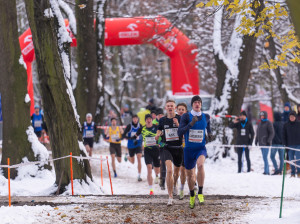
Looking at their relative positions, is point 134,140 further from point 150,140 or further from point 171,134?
point 171,134

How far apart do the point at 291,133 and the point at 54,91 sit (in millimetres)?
7208

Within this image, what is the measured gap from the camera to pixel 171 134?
32.5 ft

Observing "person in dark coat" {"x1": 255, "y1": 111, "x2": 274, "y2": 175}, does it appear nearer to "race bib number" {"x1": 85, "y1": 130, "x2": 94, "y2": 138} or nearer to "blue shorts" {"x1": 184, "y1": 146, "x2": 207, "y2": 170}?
"race bib number" {"x1": 85, "y1": 130, "x2": 94, "y2": 138}

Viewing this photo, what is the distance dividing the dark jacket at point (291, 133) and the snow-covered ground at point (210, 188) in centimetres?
121

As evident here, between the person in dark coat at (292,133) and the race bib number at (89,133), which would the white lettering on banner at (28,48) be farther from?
the person in dark coat at (292,133)

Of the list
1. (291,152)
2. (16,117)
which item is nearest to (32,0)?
(16,117)

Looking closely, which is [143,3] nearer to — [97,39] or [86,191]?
[97,39]

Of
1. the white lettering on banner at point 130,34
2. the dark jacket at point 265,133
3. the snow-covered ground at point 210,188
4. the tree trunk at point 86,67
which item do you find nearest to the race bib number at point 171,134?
the snow-covered ground at point 210,188

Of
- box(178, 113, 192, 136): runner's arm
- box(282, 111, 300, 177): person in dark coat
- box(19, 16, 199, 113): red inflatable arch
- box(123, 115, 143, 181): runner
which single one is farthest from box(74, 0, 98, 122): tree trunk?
box(178, 113, 192, 136): runner's arm

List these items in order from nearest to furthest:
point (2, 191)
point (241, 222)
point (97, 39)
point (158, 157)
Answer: point (241, 222)
point (2, 191)
point (158, 157)
point (97, 39)

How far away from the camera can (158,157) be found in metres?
13.4

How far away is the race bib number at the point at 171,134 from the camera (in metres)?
9.87

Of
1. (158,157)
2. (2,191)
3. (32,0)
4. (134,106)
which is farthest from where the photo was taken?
(134,106)

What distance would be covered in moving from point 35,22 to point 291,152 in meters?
8.31
